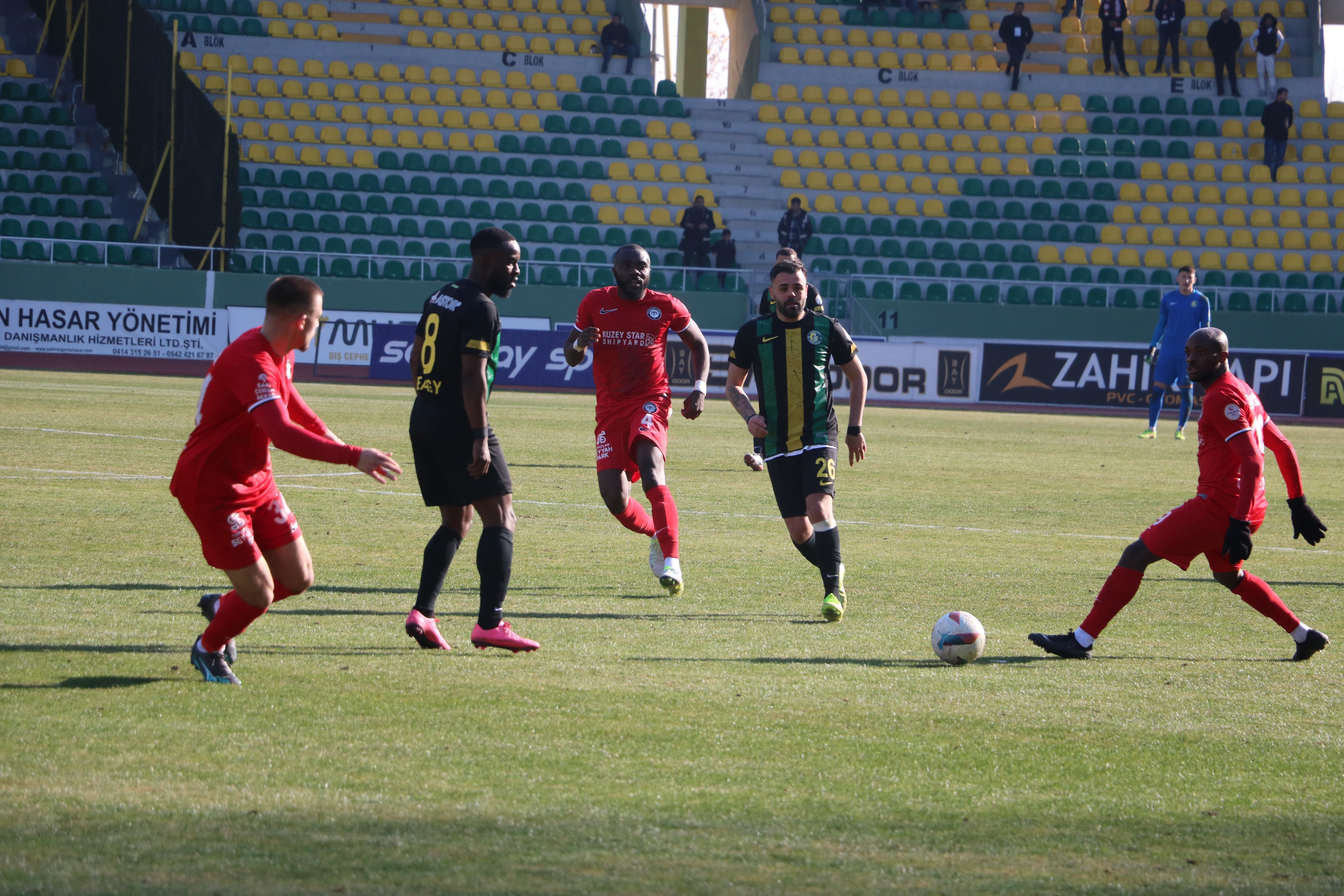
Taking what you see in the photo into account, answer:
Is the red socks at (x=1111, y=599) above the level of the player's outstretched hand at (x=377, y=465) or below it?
below

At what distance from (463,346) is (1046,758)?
285 centimetres

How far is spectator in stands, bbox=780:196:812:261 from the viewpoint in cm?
3058

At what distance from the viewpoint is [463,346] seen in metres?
5.99

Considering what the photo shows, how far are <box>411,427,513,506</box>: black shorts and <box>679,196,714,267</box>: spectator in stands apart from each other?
25.2m

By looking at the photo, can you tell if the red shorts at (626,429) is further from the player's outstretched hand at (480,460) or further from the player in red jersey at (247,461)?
the player in red jersey at (247,461)

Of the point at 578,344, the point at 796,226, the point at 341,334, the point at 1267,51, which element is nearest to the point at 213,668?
the point at 578,344

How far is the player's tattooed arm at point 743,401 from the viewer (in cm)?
772

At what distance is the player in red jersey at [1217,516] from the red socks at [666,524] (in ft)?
7.40

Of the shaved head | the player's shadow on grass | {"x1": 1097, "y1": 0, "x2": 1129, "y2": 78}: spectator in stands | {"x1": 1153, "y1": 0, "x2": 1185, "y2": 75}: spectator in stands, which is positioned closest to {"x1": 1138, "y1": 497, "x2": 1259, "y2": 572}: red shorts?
the shaved head

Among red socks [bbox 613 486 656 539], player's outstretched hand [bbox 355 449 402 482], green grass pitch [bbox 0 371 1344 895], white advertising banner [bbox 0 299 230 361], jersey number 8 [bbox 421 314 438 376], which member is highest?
white advertising banner [bbox 0 299 230 361]

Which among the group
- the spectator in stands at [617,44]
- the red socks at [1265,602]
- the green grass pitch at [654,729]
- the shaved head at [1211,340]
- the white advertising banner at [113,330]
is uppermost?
the spectator in stands at [617,44]

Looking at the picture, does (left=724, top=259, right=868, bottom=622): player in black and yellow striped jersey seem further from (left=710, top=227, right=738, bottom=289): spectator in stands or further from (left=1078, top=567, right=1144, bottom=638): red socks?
(left=710, top=227, right=738, bottom=289): spectator in stands

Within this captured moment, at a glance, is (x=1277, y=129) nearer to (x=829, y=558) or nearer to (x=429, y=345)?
(x=829, y=558)

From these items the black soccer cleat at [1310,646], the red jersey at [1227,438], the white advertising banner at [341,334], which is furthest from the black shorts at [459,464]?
the white advertising banner at [341,334]
